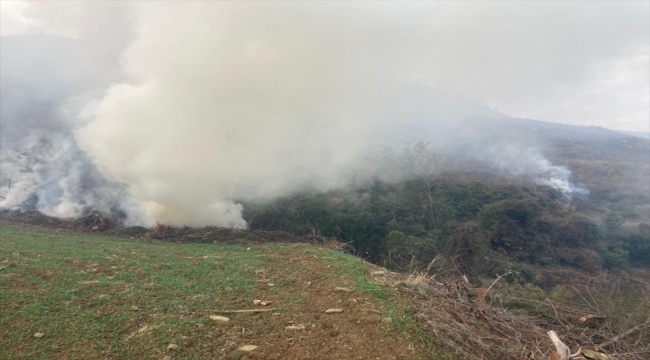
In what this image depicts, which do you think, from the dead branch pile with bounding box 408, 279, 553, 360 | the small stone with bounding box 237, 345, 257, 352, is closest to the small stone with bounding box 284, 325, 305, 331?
the small stone with bounding box 237, 345, 257, 352

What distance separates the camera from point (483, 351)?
484 centimetres

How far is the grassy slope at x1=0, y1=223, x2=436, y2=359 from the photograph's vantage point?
4.44 m

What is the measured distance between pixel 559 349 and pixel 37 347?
5.82 metres

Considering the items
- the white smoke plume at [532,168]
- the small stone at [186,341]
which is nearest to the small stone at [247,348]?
the small stone at [186,341]

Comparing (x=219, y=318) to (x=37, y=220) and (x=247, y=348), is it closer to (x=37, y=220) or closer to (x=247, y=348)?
(x=247, y=348)

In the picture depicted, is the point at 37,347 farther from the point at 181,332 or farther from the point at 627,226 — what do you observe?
the point at 627,226

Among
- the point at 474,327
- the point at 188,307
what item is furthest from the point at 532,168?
the point at 188,307

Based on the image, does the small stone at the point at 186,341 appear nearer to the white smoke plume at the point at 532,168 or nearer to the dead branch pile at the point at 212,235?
the dead branch pile at the point at 212,235

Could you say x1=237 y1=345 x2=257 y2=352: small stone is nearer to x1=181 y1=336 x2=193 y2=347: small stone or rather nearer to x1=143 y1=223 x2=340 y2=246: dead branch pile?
x1=181 y1=336 x2=193 y2=347: small stone

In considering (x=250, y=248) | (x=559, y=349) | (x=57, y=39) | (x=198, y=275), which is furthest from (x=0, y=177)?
(x=57, y=39)

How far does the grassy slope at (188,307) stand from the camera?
444 cm

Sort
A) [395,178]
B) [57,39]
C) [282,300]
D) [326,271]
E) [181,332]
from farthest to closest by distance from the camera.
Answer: [57,39] < [395,178] < [326,271] < [282,300] < [181,332]

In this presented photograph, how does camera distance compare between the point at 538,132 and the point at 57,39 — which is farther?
the point at 538,132

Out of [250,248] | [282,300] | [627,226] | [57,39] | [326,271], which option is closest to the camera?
[282,300]
